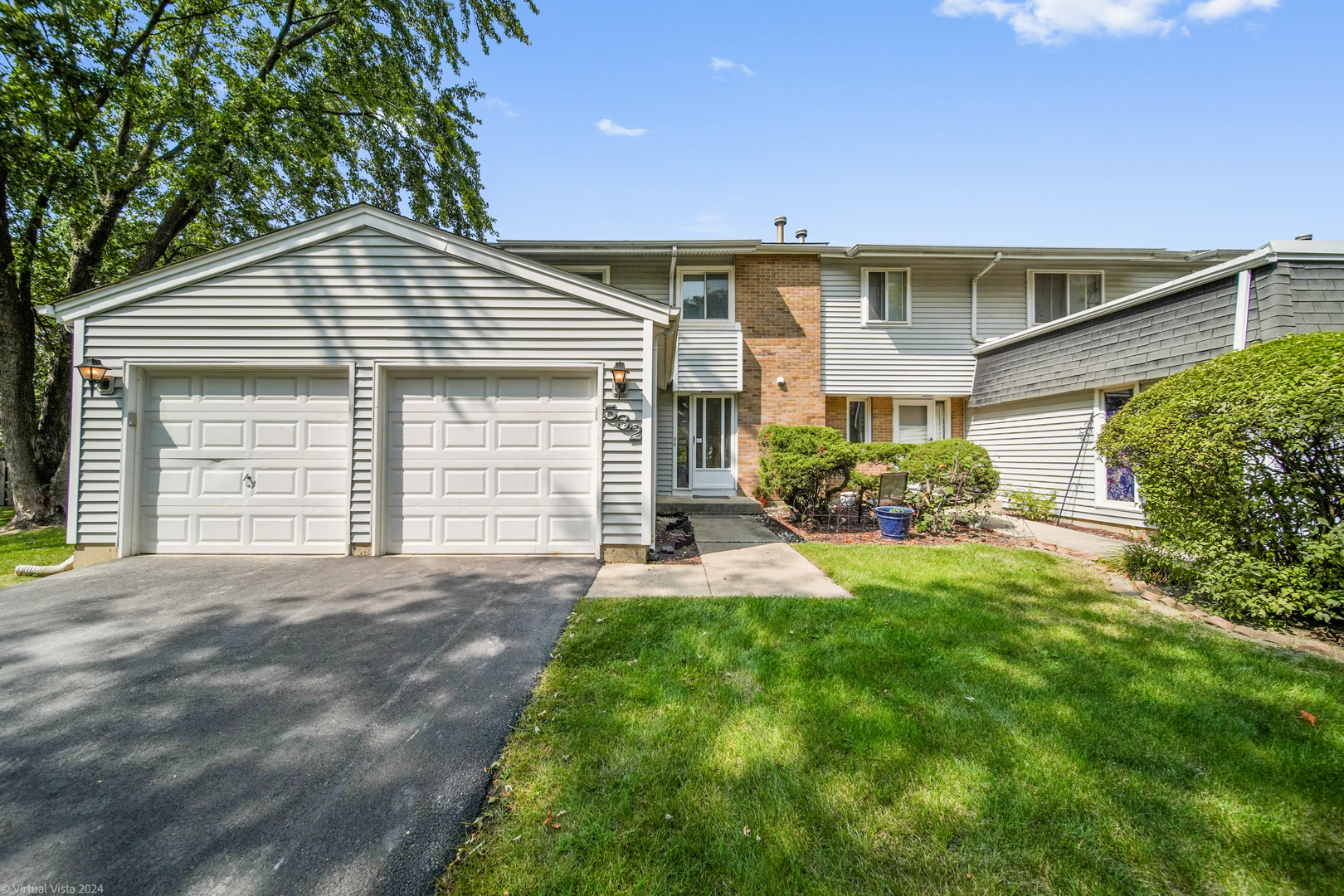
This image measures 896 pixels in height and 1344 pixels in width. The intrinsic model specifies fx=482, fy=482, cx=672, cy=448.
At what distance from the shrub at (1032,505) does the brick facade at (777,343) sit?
3992 mm

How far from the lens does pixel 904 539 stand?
736 centimetres

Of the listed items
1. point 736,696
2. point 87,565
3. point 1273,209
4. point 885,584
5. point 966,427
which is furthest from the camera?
point 966,427

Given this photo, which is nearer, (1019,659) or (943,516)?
(1019,659)

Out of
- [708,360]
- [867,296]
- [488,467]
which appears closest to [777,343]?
[708,360]

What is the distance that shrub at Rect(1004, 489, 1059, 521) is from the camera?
8.31m

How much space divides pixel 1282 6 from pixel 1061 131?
8.42 feet

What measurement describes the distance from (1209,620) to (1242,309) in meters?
4.33

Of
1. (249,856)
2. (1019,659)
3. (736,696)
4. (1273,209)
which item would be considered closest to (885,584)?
(1019,659)

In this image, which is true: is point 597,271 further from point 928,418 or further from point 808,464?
point 928,418

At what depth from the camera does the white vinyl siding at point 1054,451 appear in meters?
8.22

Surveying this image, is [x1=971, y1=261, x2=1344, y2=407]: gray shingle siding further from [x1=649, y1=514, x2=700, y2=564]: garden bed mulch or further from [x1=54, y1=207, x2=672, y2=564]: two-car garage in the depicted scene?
[x1=54, y1=207, x2=672, y2=564]: two-car garage

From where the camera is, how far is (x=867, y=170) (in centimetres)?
1027

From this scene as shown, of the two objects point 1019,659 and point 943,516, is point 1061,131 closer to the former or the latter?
point 943,516

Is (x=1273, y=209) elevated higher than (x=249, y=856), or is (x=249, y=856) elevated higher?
(x=1273, y=209)
